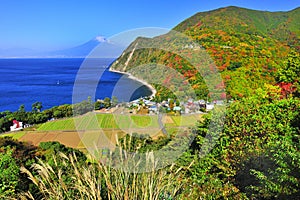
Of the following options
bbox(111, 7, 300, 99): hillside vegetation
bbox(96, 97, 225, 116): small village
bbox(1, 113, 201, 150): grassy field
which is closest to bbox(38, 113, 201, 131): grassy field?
bbox(1, 113, 201, 150): grassy field

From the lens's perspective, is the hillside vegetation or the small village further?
the hillside vegetation

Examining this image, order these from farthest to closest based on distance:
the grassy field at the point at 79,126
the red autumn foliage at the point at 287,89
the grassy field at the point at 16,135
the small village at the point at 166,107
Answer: the grassy field at the point at 16,135, the grassy field at the point at 79,126, the small village at the point at 166,107, the red autumn foliage at the point at 287,89

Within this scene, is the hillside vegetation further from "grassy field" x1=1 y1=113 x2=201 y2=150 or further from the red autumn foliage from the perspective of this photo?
"grassy field" x1=1 y1=113 x2=201 y2=150

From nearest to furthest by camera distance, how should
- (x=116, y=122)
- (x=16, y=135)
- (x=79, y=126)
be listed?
(x=116, y=122) < (x=79, y=126) < (x=16, y=135)

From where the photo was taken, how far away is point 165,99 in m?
16.7

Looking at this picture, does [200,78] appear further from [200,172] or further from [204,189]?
[204,189]

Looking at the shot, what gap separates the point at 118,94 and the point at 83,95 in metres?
7.43

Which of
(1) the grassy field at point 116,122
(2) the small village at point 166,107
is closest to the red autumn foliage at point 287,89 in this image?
(2) the small village at point 166,107

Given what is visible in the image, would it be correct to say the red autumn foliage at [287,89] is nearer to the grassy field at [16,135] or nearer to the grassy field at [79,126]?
the grassy field at [79,126]

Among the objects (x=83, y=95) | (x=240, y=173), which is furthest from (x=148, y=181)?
(x=83, y=95)

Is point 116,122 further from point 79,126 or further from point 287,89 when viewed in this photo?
point 287,89

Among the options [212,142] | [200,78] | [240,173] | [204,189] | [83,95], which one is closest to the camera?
[204,189]

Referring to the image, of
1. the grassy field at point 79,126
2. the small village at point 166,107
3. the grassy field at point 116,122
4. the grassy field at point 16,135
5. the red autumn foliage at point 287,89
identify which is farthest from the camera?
the grassy field at point 16,135

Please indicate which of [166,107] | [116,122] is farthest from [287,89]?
[116,122]
